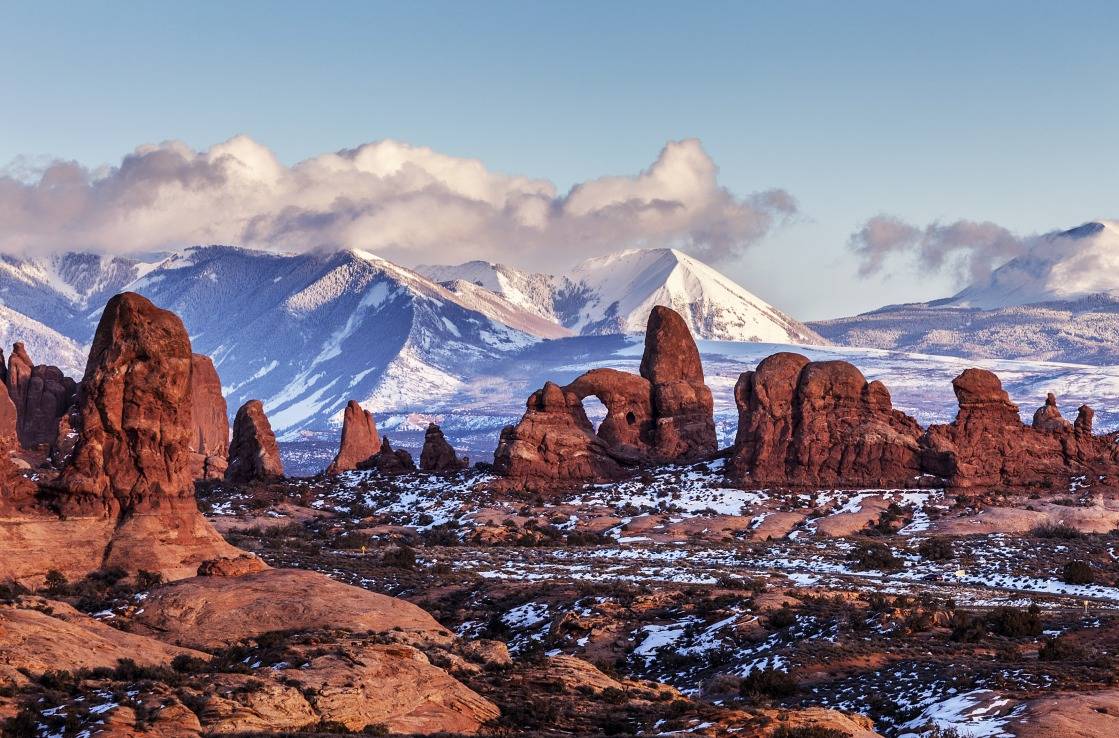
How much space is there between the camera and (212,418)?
120 m

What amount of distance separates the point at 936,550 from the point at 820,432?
2140 cm

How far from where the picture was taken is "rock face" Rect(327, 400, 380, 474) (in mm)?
114250

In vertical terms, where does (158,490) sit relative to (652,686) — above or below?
above

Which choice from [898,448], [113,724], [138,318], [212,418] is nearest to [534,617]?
[138,318]

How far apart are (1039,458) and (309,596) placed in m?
58.8

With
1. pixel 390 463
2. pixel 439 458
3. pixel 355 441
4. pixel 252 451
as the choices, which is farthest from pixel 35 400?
pixel 439 458

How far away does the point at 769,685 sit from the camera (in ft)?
119

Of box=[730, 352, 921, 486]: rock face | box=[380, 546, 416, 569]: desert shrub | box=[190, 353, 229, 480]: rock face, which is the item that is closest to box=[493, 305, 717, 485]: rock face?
box=[730, 352, 921, 486]: rock face

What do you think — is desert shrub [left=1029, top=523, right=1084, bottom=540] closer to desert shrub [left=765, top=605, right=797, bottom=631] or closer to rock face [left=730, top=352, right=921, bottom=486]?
rock face [left=730, top=352, right=921, bottom=486]

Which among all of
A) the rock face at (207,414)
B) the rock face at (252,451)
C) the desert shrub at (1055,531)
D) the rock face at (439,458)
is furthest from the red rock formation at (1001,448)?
the rock face at (207,414)

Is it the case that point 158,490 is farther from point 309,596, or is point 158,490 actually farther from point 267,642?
point 267,642

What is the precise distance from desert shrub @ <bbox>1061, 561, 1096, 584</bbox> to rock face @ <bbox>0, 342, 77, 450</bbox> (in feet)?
218

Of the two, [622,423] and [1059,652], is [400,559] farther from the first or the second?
[622,423]

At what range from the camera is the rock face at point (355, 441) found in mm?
114250
